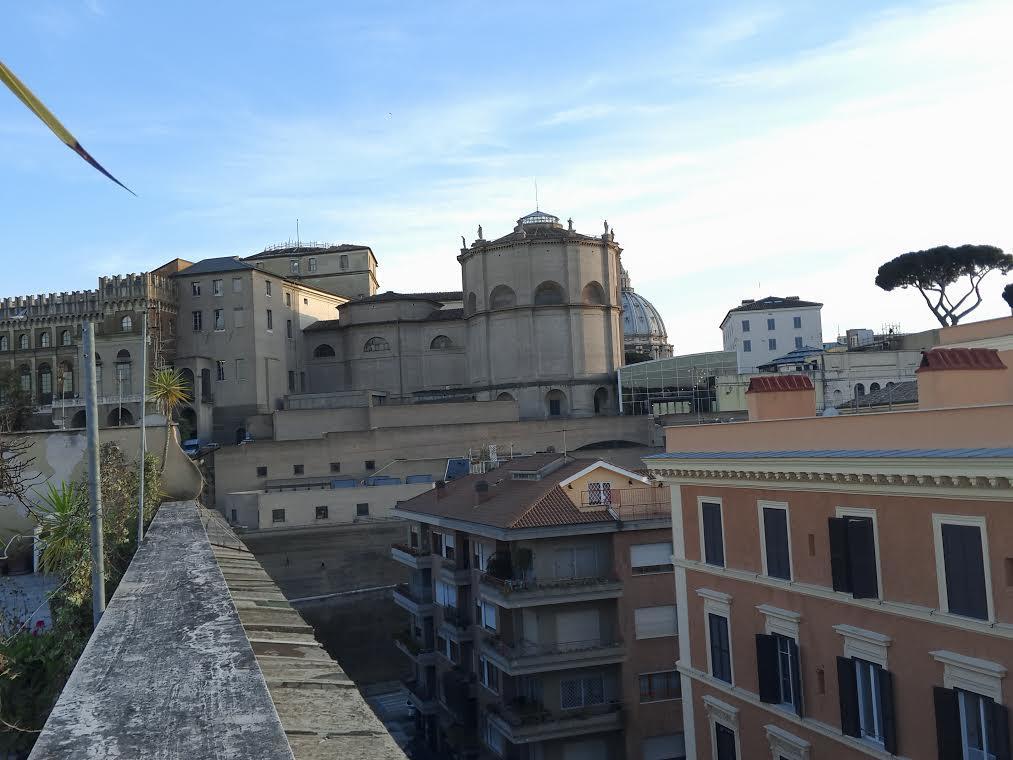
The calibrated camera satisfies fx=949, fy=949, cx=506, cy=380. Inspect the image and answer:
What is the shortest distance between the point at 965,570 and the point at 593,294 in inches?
2278

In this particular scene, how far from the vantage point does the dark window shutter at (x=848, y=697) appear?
50.5ft

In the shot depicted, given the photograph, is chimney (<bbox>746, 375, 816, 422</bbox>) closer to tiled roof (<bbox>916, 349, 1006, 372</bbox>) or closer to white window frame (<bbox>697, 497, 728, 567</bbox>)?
white window frame (<bbox>697, 497, 728, 567</bbox>)

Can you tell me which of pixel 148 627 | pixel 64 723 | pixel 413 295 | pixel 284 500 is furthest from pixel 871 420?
pixel 413 295

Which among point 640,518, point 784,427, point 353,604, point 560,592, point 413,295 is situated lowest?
point 353,604

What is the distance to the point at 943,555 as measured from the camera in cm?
1366

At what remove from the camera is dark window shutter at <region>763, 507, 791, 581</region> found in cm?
1742

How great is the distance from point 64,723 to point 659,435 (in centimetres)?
5757

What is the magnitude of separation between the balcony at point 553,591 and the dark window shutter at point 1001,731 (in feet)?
47.5

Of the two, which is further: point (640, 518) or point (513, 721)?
point (640, 518)

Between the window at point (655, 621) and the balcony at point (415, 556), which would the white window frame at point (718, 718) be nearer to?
the window at point (655, 621)

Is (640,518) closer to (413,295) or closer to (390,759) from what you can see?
(390,759)

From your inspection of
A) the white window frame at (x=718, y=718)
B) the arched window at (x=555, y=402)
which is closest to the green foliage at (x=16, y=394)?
the arched window at (x=555, y=402)

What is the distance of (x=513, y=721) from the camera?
25.4 m

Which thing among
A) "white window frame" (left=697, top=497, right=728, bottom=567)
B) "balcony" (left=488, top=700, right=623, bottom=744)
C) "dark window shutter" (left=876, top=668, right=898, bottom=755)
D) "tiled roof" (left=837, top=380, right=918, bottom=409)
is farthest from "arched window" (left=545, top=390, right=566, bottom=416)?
"dark window shutter" (left=876, top=668, right=898, bottom=755)
